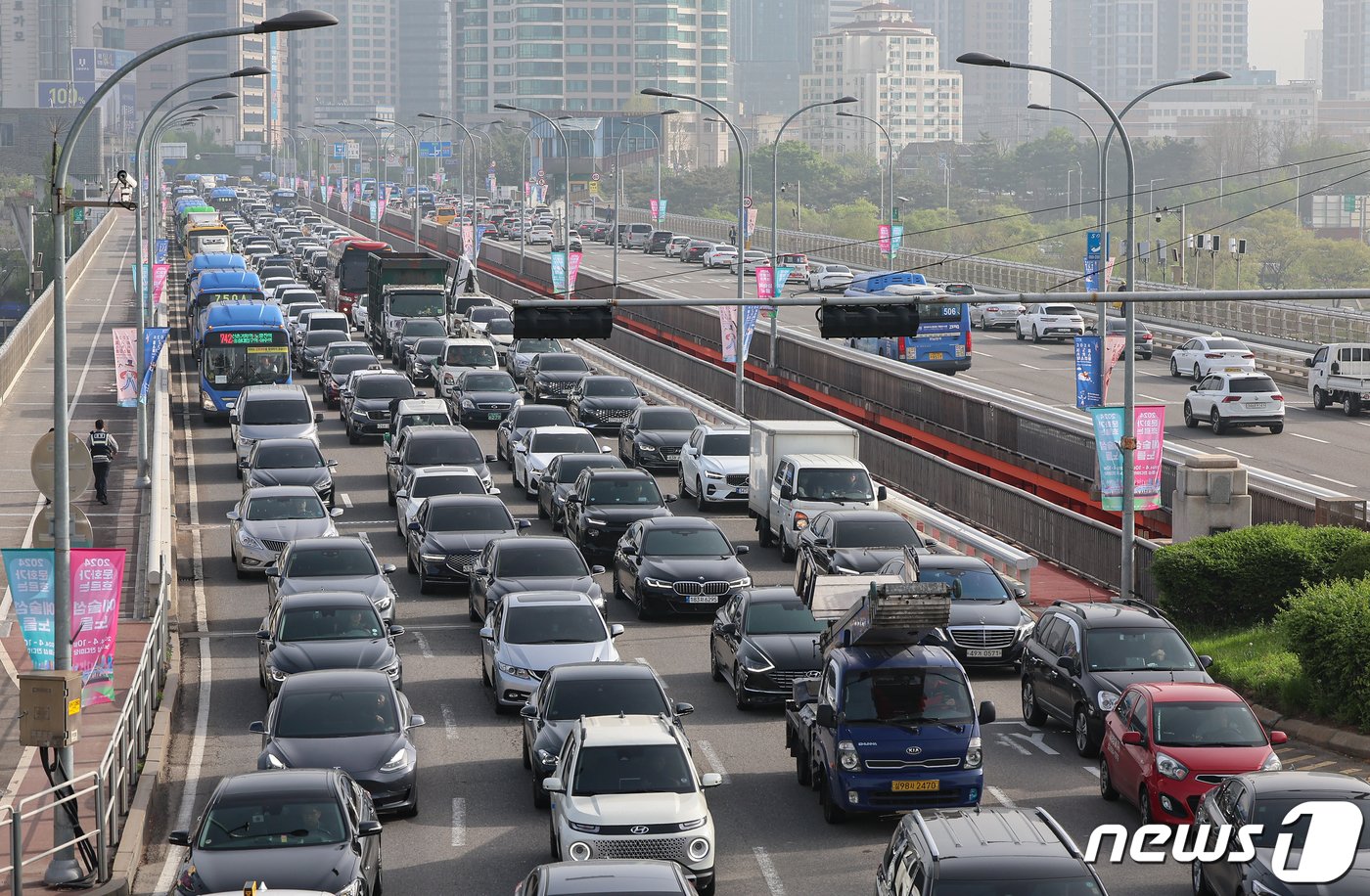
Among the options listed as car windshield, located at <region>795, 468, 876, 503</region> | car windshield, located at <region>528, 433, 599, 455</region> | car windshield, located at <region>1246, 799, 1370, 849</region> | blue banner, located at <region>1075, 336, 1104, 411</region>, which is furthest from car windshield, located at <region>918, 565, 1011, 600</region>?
car windshield, located at <region>528, 433, 599, 455</region>

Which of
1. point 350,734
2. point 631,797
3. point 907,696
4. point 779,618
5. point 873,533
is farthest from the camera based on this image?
point 873,533

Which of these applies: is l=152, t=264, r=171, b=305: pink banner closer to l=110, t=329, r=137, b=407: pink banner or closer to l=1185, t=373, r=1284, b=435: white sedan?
l=110, t=329, r=137, b=407: pink banner

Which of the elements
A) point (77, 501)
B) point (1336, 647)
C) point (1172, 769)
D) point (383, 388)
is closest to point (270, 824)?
point (1172, 769)

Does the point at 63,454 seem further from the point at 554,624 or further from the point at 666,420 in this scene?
the point at 666,420

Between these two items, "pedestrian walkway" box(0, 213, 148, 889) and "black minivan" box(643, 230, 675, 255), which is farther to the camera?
"black minivan" box(643, 230, 675, 255)

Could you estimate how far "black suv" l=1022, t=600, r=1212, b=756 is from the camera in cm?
2084

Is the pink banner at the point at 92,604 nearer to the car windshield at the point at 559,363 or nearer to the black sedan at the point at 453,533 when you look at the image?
the black sedan at the point at 453,533

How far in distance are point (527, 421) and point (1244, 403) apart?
780 inches

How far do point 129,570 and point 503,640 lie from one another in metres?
11.0

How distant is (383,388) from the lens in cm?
4575

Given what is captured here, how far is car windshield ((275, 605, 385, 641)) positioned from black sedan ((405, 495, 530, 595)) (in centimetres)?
566

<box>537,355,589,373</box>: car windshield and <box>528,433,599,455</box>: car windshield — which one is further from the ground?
<box>537,355,589,373</box>: car windshield

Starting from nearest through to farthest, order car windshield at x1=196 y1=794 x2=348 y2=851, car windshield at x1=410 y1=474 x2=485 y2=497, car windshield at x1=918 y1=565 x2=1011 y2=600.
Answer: car windshield at x1=196 y1=794 x2=348 y2=851
car windshield at x1=918 y1=565 x2=1011 y2=600
car windshield at x1=410 y1=474 x2=485 y2=497

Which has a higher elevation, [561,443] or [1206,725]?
[561,443]
